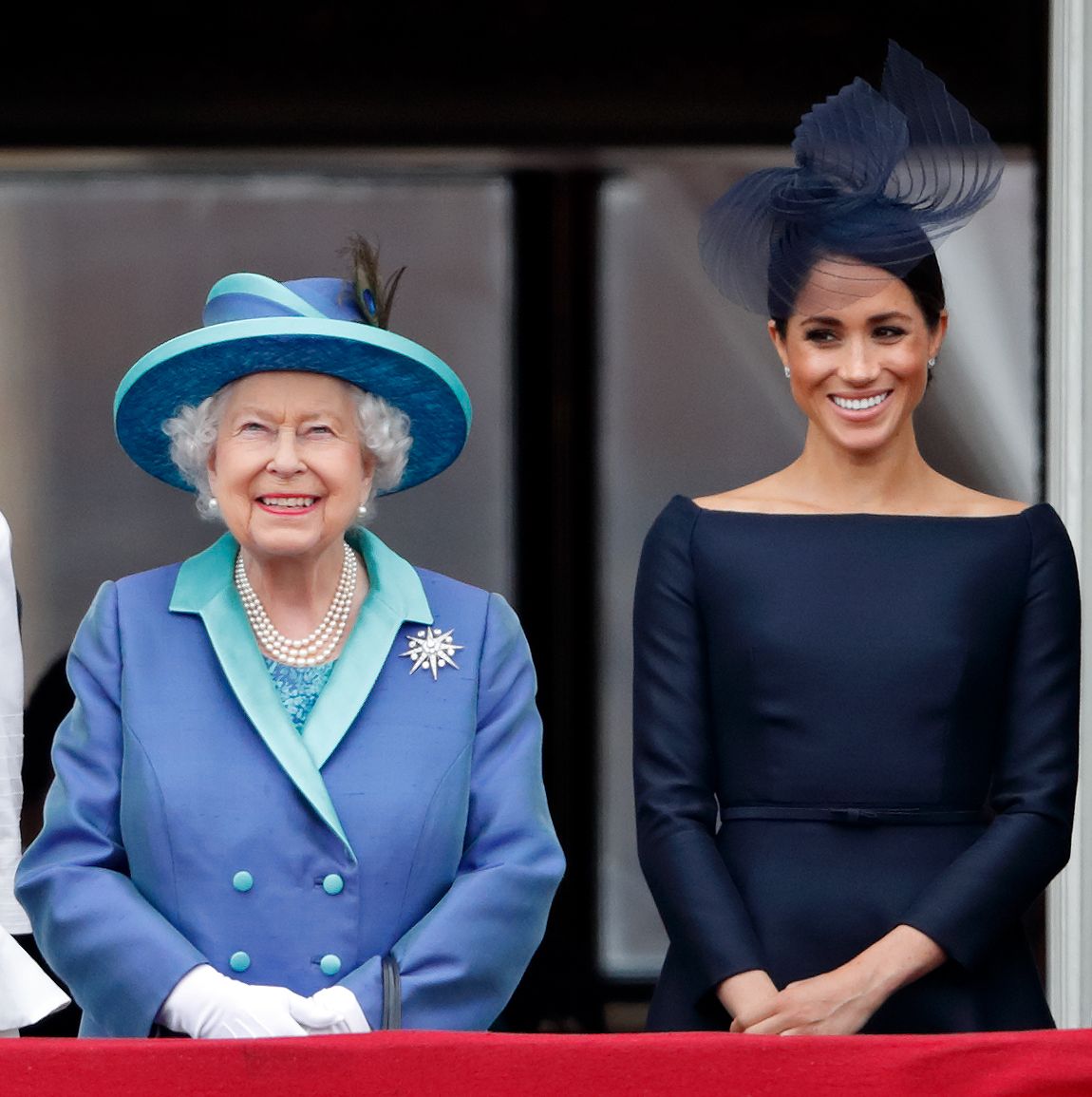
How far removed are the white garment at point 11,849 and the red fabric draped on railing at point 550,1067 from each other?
537mm

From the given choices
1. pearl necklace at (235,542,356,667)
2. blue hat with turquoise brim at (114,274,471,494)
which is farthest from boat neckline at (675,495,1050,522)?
pearl necklace at (235,542,356,667)

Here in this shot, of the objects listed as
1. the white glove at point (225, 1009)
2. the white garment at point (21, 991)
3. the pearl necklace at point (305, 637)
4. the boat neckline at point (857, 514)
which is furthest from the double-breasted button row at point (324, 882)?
the boat neckline at point (857, 514)

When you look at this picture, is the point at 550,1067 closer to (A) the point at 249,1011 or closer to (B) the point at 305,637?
(A) the point at 249,1011

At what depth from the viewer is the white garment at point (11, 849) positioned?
3.01 m

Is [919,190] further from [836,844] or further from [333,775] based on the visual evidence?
[333,775]

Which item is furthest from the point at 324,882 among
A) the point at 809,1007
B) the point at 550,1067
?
the point at 809,1007

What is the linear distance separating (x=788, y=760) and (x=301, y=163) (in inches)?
86.9

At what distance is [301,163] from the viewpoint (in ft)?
15.4

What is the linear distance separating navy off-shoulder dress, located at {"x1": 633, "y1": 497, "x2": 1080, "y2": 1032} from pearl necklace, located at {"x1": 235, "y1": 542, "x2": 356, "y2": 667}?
1.29 ft

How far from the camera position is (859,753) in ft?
9.52

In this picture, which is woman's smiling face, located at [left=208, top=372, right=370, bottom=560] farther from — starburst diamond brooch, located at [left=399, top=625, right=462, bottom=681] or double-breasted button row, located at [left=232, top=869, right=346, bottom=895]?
double-breasted button row, located at [left=232, top=869, right=346, bottom=895]

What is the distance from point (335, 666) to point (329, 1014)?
442mm

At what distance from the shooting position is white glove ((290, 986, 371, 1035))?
2672 mm

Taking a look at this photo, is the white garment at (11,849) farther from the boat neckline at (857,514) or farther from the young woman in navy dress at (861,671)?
the boat neckline at (857,514)
